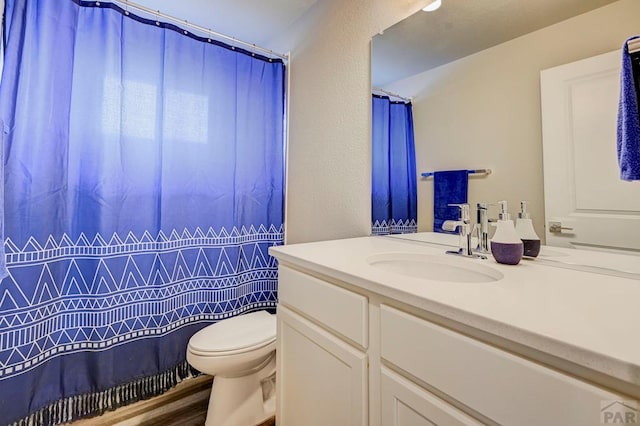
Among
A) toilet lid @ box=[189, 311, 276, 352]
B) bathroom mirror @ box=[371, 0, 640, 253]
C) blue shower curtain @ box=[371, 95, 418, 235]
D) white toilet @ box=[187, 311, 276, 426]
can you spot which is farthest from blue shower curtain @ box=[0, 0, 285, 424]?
bathroom mirror @ box=[371, 0, 640, 253]

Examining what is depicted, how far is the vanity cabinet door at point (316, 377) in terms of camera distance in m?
0.72

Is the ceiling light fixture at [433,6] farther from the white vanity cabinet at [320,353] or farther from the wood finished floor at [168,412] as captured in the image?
the wood finished floor at [168,412]

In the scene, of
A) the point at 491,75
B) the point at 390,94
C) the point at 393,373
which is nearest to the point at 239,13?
the point at 390,94

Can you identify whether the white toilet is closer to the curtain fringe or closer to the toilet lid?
the toilet lid

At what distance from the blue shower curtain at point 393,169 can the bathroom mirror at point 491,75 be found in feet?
0.14

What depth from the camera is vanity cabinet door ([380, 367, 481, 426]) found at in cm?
53

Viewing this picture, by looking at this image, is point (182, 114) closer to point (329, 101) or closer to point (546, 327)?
point (329, 101)

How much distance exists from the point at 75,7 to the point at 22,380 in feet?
5.37

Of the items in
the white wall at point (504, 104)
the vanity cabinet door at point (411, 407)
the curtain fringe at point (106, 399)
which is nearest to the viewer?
the vanity cabinet door at point (411, 407)

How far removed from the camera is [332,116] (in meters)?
1.56

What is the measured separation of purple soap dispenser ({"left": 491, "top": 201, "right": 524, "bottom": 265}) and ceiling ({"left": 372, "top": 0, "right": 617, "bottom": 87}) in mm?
655

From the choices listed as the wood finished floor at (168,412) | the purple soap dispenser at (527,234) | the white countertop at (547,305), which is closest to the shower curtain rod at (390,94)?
the purple soap dispenser at (527,234)

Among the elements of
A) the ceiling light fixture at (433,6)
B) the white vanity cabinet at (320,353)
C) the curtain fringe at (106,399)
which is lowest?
the curtain fringe at (106,399)

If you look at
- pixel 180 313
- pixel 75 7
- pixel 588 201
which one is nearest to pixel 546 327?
pixel 588 201
